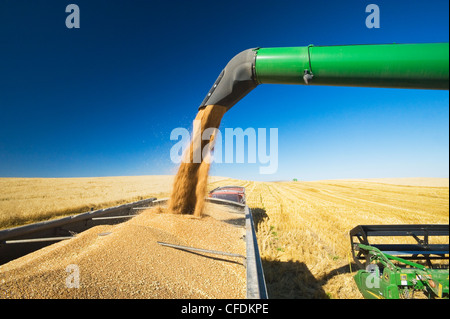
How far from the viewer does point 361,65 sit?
1590 mm

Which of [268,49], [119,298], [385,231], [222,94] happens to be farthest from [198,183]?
[385,231]

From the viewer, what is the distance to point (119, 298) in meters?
1.77

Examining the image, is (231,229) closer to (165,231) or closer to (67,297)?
(165,231)

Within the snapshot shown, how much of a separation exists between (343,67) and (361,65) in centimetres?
12

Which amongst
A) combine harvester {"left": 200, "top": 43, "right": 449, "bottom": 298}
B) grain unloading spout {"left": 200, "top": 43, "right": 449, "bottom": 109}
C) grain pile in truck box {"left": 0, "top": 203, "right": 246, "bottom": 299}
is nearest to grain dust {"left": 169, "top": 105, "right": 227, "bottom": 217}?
combine harvester {"left": 200, "top": 43, "right": 449, "bottom": 298}

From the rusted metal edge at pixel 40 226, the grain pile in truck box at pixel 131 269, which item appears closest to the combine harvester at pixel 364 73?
the grain pile in truck box at pixel 131 269

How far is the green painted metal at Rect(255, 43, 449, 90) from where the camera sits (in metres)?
1.39

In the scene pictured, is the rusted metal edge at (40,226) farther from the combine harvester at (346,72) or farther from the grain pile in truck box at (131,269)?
the combine harvester at (346,72)

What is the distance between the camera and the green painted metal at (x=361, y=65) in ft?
4.56

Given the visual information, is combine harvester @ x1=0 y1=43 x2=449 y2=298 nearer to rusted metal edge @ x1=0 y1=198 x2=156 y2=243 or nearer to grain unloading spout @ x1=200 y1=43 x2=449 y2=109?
grain unloading spout @ x1=200 y1=43 x2=449 y2=109

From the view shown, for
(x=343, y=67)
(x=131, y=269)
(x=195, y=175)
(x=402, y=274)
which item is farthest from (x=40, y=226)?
(x=402, y=274)

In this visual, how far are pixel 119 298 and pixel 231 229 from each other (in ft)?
7.70

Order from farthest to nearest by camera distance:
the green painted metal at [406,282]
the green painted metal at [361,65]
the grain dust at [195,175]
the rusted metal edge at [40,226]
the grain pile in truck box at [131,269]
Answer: the rusted metal edge at [40,226]
the grain dust at [195,175]
the green painted metal at [406,282]
the grain pile in truck box at [131,269]
the green painted metal at [361,65]

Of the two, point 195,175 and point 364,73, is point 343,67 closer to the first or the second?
point 364,73
